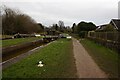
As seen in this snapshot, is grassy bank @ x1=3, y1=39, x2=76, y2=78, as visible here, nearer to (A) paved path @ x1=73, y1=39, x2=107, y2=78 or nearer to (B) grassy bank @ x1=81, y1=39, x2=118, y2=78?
(A) paved path @ x1=73, y1=39, x2=107, y2=78

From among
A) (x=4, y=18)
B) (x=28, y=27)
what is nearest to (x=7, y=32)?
(x=4, y=18)

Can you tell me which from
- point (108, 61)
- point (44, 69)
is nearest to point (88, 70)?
point (44, 69)

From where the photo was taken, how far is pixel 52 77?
10266 mm

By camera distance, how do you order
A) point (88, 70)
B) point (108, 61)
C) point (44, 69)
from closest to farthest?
point (88, 70), point (44, 69), point (108, 61)

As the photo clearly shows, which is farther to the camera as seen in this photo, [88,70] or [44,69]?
[44,69]

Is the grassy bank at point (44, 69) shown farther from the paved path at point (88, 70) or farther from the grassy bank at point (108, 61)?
the grassy bank at point (108, 61)

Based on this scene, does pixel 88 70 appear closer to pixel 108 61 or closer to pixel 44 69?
pixel 44 69

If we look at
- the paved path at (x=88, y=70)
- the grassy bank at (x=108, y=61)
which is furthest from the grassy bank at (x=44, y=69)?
the grassy bank at (x=108, y=61)

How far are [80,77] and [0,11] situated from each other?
234 feet

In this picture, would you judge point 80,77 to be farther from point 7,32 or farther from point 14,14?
point 14,14

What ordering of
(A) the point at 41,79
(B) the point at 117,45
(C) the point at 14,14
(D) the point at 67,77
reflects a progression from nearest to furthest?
(A) the point at 41,79, (D) the point at 67,77, (B) the point at 117,45, (C) the point at 14,14

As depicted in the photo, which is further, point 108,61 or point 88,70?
point 108,61

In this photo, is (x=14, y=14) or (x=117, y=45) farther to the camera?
(x=14, y=14)

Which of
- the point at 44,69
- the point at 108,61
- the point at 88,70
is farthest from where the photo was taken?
the point at 108,61
